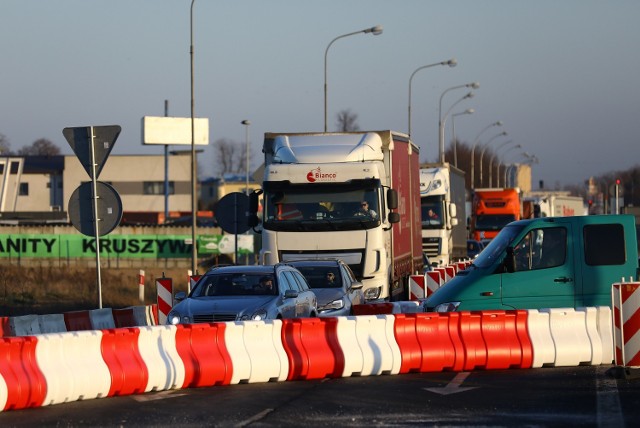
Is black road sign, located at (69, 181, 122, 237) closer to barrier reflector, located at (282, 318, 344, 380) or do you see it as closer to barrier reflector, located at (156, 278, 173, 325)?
barrier reflector, located at (156, 278, 173, 325)

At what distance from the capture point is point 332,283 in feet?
66.4

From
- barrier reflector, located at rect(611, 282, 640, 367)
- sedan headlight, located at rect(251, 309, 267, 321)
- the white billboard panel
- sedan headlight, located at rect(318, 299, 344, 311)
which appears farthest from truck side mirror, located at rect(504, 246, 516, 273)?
the white billboard panel

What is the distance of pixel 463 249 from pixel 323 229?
2226cm

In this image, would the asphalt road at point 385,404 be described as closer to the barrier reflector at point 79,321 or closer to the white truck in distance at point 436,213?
the barrier reflector at point 79,321

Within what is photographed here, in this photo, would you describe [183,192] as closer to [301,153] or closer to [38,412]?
[301,153]

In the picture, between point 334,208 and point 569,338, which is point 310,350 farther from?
point 334,208

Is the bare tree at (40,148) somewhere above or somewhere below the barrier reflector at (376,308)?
above

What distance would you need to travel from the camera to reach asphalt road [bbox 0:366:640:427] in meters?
10.1

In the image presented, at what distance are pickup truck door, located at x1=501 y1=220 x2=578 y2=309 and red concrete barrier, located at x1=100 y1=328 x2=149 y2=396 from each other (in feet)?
16.9

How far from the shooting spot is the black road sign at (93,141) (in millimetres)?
16578

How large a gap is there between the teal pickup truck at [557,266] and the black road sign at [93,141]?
521cm

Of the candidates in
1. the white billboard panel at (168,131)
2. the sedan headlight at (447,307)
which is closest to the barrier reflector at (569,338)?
the sedan headlight at (447,307)

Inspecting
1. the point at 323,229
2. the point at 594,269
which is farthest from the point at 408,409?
the point at 323,229

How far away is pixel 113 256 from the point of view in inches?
2399
